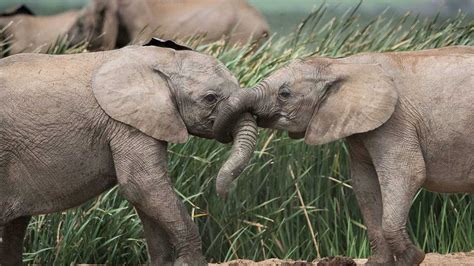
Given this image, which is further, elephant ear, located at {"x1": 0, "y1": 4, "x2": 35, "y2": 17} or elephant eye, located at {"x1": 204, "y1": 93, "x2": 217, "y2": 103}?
elephant ear, located at {"x1": 0, "y1": 4, "x2": 35, "y2": 17}

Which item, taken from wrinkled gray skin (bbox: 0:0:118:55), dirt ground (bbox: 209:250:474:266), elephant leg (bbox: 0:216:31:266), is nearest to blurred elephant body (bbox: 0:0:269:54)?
wrinkled gray skin (bbox: 0:0:118:55)

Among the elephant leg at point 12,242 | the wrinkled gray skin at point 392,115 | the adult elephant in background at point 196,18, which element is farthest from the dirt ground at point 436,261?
the adult elephant in background at point 196,18

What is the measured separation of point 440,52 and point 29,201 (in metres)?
2.66

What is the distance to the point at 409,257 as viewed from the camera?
8.84 meters

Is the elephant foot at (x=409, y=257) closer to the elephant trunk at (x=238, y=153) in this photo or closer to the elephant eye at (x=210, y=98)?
the elephant trunk at (x=238, y=153)

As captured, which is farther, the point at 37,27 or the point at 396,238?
the point at 37,27

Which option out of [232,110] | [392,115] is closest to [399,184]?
[392,115]

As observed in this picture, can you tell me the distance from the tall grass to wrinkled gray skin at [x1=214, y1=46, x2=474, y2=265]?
1713 millimetres

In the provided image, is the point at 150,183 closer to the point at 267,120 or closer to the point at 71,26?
the point at 267,120

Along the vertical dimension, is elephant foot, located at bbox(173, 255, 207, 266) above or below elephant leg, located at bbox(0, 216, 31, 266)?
above

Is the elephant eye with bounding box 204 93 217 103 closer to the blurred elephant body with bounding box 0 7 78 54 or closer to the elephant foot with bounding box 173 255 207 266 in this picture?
the elephant foot with bounding box 173 255 207 266

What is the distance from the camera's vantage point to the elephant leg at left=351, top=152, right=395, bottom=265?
919 cm

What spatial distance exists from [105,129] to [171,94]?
17.7 inches

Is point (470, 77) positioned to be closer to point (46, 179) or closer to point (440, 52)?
point (440, 52)
